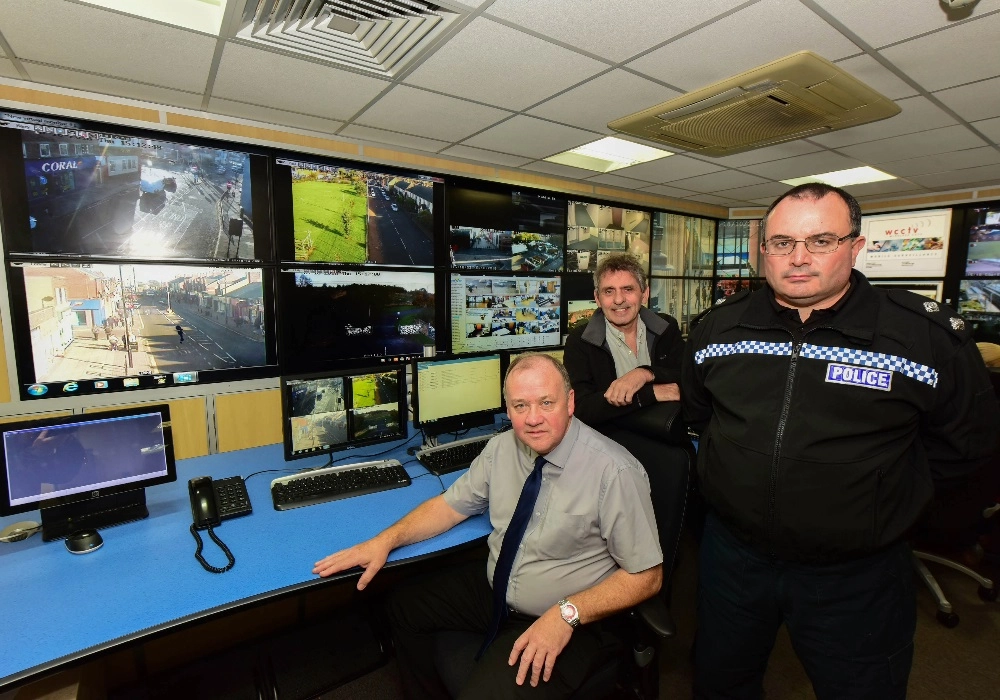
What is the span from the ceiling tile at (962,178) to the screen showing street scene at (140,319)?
5.03 meters

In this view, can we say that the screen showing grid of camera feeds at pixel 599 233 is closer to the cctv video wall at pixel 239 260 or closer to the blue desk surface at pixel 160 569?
the cctv video wall at pixel 239 260

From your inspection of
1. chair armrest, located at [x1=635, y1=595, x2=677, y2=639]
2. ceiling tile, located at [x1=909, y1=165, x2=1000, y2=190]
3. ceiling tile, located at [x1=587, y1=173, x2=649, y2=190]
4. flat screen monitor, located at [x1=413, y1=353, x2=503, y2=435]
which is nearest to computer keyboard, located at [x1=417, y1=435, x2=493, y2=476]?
flat screen monitor, located at [x1=413, y1=353, x2=503, y2=435]

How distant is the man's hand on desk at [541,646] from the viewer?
1251 millimetres

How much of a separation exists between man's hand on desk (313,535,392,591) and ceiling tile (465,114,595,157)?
2201 mm

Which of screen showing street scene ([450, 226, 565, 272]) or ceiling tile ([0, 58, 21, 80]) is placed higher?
ceiling tile ([0, 58, 21, 80])

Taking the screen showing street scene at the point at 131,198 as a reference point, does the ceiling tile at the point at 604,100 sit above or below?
above

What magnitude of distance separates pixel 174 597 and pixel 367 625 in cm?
124

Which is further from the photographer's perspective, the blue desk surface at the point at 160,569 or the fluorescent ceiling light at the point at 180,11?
the fluorescent ceiling light at the point at 180,11

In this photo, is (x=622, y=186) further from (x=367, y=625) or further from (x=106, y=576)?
(x=106, y=576)

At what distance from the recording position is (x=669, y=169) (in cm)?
362

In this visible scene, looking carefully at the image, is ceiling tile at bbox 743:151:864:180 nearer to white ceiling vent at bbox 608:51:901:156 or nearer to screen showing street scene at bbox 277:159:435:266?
white ceiling vent at bbox 608:51:901:156

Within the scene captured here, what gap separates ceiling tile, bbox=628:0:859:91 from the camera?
1.60m

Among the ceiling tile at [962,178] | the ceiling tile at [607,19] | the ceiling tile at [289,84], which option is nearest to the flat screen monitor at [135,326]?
the ceiling tile at [289,84]

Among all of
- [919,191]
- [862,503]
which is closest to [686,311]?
[919,191]
